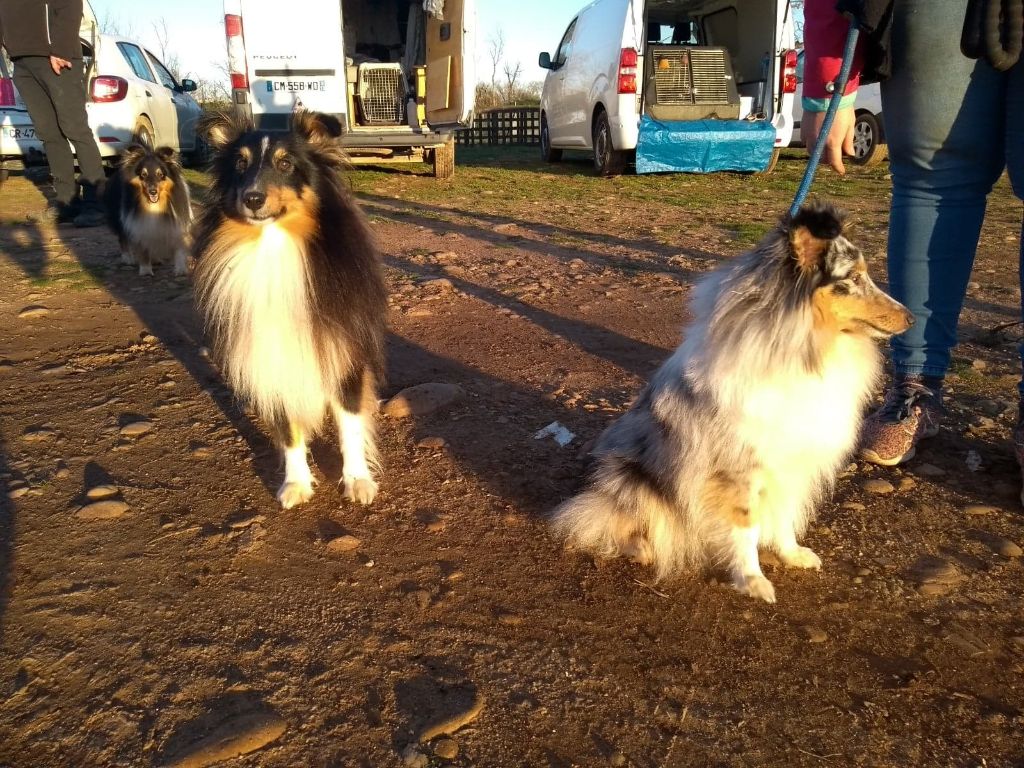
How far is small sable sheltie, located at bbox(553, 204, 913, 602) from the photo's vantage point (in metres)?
2.19

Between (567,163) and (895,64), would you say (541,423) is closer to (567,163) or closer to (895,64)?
(895,64)

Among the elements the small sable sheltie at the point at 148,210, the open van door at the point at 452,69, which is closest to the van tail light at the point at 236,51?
the open van door at the point at 452,69

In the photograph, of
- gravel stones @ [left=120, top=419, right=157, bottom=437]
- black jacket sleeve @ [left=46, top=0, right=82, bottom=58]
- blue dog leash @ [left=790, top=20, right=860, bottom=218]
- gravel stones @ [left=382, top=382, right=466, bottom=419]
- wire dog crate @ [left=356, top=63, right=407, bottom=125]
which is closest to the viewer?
blue dog leash @ [left=790, top=20, right=860, bottom=218]

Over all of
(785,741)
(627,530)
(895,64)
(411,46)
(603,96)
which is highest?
(411,46)

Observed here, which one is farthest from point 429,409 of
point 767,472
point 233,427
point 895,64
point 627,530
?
point 895,64

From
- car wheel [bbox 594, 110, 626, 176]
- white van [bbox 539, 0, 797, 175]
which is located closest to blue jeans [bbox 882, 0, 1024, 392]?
white van [bbox 539, 0, 797, 175]

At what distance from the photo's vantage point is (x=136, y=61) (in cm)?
1120

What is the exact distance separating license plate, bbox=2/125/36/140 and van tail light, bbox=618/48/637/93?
28.7 ft

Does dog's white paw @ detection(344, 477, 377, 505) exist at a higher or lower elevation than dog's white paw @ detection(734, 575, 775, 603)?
higher

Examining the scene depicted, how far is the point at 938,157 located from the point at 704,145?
798 centimetres

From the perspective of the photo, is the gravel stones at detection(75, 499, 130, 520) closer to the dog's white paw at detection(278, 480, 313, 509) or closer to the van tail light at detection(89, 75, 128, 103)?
the dog's white paw at detection(278, 480, 313, 509)

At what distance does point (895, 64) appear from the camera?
289cm

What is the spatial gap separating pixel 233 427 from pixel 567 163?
39.8 feet

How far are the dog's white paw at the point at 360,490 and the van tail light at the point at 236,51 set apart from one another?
8.29m
